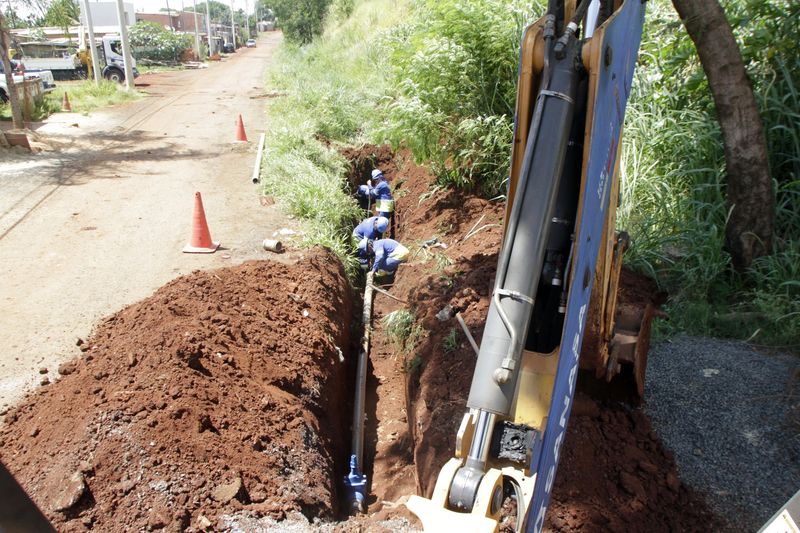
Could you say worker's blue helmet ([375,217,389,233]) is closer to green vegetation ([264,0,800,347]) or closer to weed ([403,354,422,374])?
green vegetation ([264,0,800,347])

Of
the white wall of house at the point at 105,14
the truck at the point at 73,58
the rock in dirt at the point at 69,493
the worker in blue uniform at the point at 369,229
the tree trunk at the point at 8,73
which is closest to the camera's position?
the rock in dirt at the point at 69,493

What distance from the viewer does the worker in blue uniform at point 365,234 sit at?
827cm

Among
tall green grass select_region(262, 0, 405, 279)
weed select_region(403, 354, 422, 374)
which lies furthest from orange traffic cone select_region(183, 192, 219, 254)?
weed select_region(403, 354, 422, 374)

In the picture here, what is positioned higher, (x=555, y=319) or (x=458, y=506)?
(x=555, y=319)

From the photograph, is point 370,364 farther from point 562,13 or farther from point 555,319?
point 562,13

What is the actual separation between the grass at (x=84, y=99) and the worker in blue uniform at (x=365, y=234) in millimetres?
11510

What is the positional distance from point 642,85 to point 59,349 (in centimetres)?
643

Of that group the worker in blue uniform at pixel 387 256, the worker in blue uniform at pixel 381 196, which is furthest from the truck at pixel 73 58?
the worker in blue uniform at pixel 387 256

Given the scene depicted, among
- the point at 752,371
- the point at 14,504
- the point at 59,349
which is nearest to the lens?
the point at 14,504

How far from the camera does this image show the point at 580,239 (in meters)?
2.13

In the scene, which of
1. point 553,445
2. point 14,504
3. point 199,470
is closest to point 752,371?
point 553,445

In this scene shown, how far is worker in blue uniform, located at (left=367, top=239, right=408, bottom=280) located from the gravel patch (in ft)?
12.0

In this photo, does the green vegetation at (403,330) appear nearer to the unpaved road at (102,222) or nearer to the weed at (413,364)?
the weed at (413,364)

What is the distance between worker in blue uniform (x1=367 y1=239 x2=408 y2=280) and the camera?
763 cm
